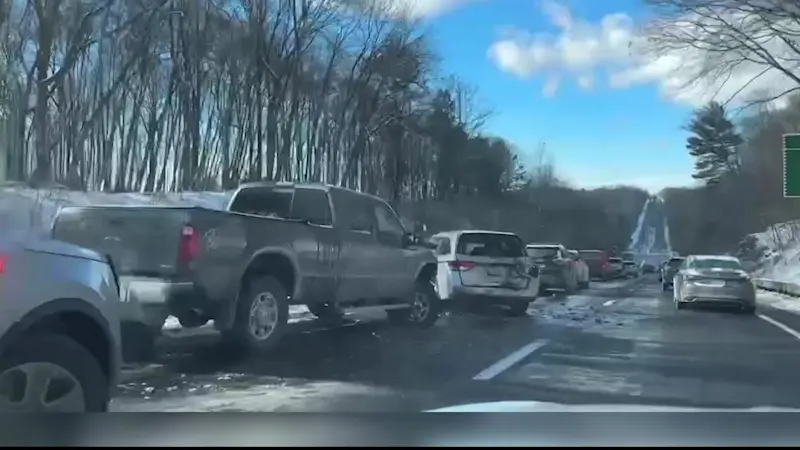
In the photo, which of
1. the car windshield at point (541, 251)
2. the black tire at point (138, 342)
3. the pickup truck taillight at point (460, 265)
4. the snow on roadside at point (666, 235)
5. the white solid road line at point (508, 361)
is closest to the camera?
the black tire at point (138, 342)

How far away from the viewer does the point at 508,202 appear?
32.1ft

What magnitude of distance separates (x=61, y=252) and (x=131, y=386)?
104 inches

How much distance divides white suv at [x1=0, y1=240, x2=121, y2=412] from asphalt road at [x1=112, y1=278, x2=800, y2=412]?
0.91m

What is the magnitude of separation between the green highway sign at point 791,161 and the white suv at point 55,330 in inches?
256

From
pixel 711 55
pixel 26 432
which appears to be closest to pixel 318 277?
pixel 26 432

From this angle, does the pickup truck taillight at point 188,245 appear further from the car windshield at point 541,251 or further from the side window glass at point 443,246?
the car windshield at point 541,251

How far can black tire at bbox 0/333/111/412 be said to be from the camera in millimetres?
4910

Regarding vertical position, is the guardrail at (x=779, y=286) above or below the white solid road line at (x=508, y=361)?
above

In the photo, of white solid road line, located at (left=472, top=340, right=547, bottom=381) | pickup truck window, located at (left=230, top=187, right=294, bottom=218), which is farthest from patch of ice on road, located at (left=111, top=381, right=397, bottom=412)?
pickup truck window, located at (left=230, top=187, right=294, bottom=218)

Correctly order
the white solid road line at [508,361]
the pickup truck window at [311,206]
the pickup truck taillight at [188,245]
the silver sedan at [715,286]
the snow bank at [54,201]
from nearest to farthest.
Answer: the snow bank at [54,201] < the pickup truck taillight at [188,245] < the white solid road line at [508,361] < the pickup truck window at [311,206] < the silver sedan at [715,286]

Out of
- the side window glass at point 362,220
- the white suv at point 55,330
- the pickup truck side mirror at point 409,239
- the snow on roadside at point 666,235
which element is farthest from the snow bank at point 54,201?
the snow on roadside at point 666,235

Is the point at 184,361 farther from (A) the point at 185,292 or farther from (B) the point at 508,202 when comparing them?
(B) the point at 508,202

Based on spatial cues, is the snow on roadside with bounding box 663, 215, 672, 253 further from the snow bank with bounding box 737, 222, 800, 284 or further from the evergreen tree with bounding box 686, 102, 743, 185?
the snow bank with bounding box 737, 222, 800, 284

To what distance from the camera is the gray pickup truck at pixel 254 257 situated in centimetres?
781
